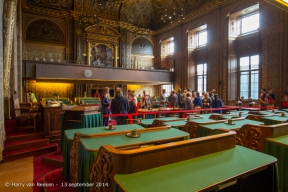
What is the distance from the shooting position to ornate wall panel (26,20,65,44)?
1411 centimetres

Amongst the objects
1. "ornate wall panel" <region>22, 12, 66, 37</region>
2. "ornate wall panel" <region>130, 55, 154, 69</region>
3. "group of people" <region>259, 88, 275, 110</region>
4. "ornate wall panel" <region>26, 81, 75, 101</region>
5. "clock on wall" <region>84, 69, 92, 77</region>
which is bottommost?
"group of people" <region>259, 88, 275, 110</region>

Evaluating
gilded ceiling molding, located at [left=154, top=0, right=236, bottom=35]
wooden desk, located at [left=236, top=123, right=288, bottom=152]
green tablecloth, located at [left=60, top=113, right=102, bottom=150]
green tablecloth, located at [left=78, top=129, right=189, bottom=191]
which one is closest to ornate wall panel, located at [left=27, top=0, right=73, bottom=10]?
gilded ceiling molding, located at [left=154, top=0, right=236, bottom=35]

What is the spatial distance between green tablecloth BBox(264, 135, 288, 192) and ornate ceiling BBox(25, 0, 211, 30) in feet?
45.2

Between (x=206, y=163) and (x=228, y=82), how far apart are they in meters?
12.1

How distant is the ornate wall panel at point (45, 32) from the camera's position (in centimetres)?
1411

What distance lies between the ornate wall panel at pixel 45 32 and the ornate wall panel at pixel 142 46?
6.97 metres

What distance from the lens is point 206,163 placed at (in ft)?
4.76

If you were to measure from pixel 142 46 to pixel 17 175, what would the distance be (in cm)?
1734

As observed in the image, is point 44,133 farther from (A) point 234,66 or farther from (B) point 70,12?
(B) point 70,12

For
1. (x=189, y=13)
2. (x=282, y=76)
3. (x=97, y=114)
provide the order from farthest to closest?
1. (x=189, y=13)
2. (x=282, y=76)
3. (x=97, y=114)

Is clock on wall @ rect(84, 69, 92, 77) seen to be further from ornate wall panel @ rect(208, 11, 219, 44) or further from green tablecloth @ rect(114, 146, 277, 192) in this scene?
green tablecloth @ rect(114, 146, 277, 192)

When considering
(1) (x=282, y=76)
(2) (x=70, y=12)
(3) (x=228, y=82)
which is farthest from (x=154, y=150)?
(2) (x=70, y=12)

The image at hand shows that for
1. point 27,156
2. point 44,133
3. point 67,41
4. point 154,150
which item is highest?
point 67,41

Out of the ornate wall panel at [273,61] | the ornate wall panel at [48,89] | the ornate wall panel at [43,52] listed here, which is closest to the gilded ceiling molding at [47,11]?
the ornate wall panel at [43,52]
